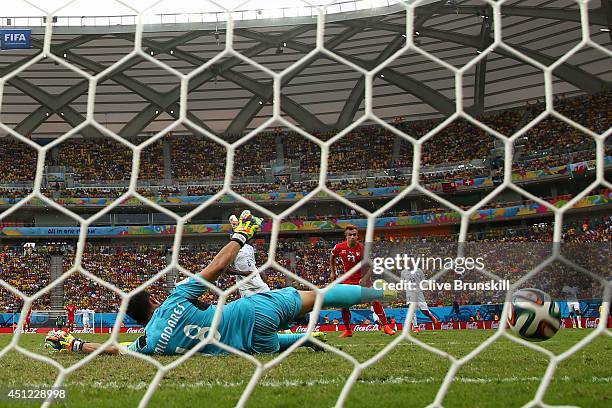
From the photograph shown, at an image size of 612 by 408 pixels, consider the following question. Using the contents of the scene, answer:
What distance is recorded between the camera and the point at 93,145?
3128cm

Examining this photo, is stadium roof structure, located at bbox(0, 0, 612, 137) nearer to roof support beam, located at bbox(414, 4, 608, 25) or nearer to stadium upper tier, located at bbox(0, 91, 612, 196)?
roof support beam, located at bbox(414, 4, 608, 25)

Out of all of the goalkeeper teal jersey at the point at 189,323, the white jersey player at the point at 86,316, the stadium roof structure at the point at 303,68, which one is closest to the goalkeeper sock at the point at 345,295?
the goalkeeper teal jersey at the point at 189,323

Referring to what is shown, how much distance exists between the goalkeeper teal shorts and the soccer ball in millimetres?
1615

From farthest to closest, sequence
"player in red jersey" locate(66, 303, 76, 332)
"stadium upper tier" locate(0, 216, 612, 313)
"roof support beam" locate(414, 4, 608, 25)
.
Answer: "roof support beam" locate(414, 4, 608, 25) < "stadium upper tier" locate(0, 216, 612, 313) < "player in red jersey" locate(66, 303, 76, 332)

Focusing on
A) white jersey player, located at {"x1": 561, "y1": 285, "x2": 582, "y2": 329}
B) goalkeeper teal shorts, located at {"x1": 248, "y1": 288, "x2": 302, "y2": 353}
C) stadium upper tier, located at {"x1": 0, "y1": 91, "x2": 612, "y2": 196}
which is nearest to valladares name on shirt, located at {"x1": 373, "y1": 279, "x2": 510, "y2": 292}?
goalkeeper teal shorts, located at {"x1": 248, "y1": 288, "x2": 302, "y2": 353}

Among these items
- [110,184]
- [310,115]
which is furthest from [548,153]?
[110,184]

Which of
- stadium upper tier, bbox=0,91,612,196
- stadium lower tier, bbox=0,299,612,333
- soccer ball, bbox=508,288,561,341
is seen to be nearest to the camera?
soccer ball, bbox=508,288,561,341

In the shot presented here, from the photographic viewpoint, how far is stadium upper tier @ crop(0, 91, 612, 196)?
26.3 meters

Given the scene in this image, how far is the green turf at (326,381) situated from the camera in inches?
102

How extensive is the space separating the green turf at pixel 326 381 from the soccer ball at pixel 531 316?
213 mm

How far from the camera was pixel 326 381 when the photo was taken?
3.25 metres

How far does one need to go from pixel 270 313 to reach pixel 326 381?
127 centimetres

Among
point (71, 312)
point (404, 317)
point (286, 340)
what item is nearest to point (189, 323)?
point (286, 340)

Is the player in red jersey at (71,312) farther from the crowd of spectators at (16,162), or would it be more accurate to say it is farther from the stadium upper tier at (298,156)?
the crowd of spectators at (16,162)
